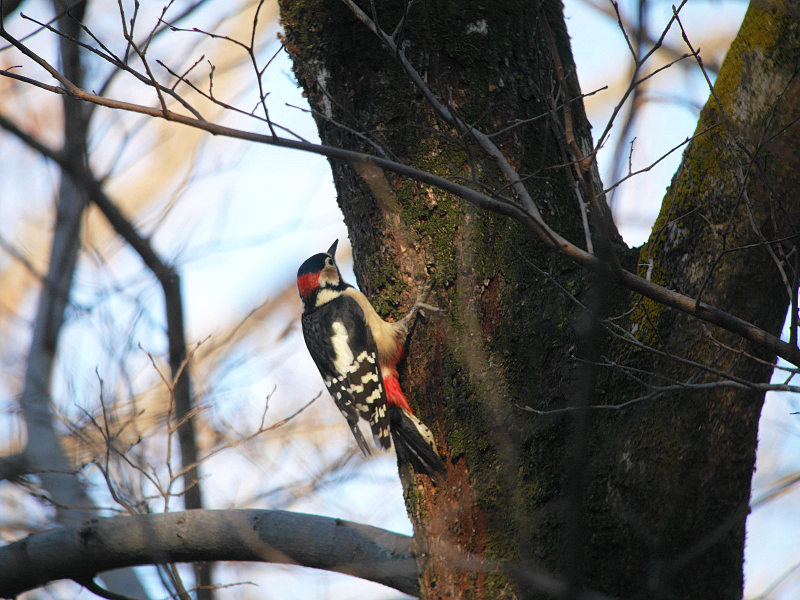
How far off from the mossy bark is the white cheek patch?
2.97ft

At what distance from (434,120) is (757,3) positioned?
1262 mm

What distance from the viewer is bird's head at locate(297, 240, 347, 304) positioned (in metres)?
4.80

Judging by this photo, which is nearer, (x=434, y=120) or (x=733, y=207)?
(x=733, y=207)

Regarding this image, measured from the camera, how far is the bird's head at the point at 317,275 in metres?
4.80

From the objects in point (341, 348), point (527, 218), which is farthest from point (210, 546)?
point (527, 218)

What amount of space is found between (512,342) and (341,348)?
5.87 feet

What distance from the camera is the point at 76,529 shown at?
2.80 meters

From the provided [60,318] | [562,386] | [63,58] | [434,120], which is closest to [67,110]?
[63,58]

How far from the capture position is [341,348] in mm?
4168

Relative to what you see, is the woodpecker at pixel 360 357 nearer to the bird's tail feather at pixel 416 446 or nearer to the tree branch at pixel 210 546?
the bird's tail feather at pixel 416 446

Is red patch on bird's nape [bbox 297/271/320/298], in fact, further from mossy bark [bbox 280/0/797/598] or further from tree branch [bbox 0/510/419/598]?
tree branch [bbox 0/510/419/598]

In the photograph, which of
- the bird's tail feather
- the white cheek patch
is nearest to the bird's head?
the white cheek patch

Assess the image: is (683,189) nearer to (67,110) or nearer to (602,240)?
(602,240)

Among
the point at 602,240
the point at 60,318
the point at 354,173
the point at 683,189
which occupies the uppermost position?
the point at 60,318
